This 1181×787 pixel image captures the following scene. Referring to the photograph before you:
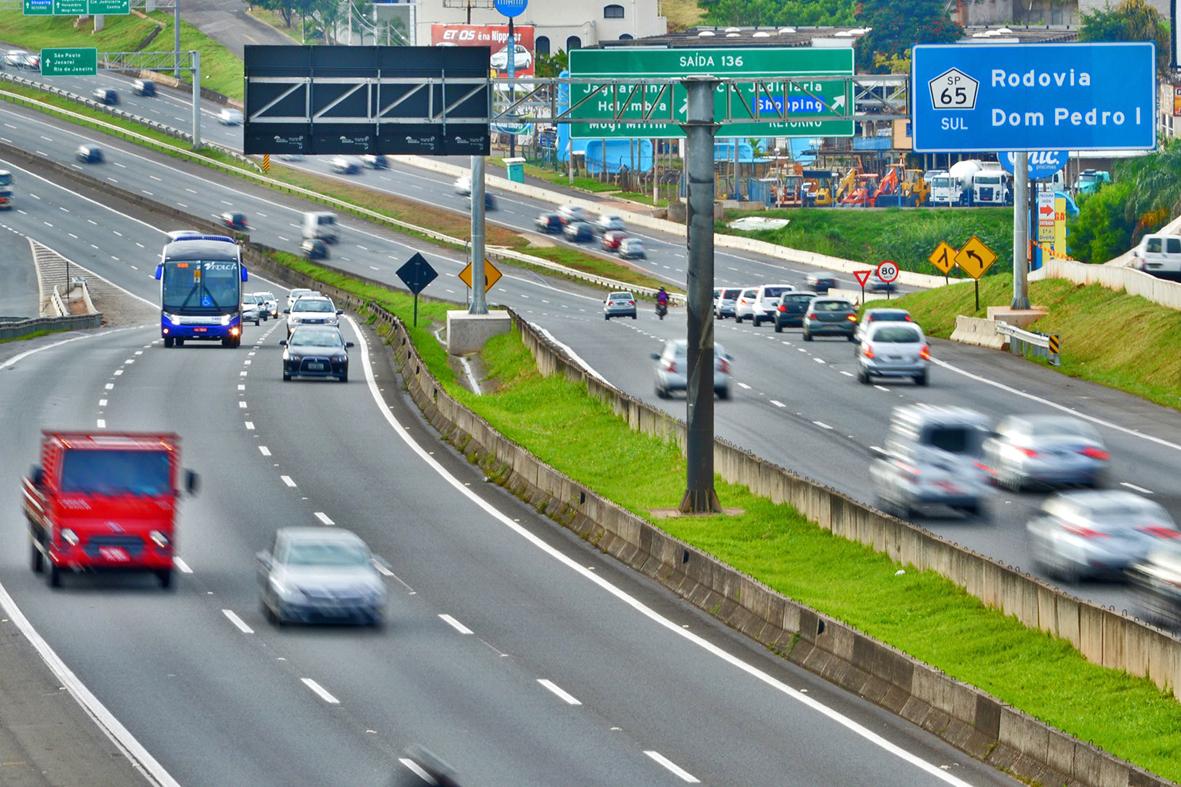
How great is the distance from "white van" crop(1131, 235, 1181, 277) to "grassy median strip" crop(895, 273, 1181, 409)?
4.41 m

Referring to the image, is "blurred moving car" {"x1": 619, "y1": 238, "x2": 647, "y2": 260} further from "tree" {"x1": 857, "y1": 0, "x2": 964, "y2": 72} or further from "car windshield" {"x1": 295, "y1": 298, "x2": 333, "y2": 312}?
"tree" {"x1": 857, "y1": 0, "x2": 964, "y2": 72}

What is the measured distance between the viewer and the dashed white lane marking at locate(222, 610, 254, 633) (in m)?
27.8

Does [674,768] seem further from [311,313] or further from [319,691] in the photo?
[311,313]

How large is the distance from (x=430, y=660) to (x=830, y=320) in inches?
1710

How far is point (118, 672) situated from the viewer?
81.9ft

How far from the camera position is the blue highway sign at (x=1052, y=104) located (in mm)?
49188

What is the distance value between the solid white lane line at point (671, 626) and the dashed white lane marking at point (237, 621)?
6.01 meters

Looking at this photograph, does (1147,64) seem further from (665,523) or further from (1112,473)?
(665,523)

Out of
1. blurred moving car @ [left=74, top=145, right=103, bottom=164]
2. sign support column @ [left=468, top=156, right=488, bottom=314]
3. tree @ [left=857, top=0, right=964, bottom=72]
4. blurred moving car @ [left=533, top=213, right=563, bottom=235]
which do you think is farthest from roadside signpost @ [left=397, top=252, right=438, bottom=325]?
tree @ [left=857, top=0, right=964, bottom=72]

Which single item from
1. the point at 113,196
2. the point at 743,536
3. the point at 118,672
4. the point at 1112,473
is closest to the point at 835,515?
the point at 743,536

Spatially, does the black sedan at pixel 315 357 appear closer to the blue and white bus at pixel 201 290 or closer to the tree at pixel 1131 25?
the blue and white bus at pixel 201 290

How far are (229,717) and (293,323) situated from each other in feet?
161

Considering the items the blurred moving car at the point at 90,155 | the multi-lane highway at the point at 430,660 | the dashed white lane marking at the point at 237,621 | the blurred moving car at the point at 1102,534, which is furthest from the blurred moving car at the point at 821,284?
the dashed white lane marking at the point at 237,621

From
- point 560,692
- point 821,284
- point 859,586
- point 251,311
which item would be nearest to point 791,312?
point 251,311
